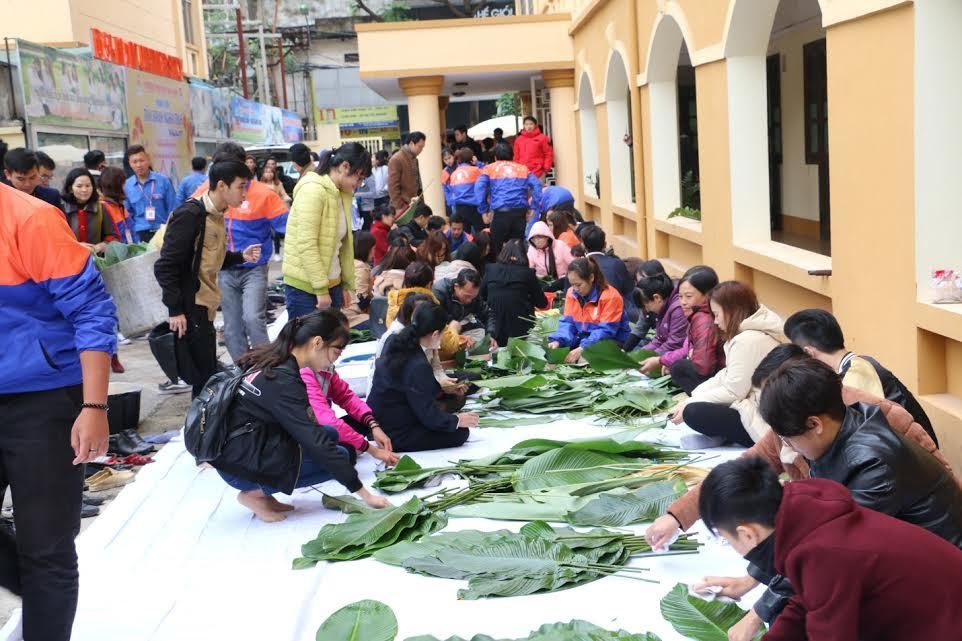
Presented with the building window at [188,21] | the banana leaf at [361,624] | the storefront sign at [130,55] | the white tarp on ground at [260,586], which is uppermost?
the building window at [188,21]

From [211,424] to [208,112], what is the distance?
2187cm

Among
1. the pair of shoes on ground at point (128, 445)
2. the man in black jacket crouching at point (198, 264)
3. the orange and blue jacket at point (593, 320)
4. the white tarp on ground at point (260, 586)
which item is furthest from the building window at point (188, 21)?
the white tarp on ground at point (260, 586)

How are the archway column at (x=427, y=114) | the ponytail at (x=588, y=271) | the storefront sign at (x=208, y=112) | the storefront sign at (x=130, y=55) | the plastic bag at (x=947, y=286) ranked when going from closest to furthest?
1. the plastic bag at (x=947, y=286)
2. the ponytail at (x=588, y=271)
3. the archway column at (x=427, y=114)
4. the storefront sign at (x=130, y=55)
5. the storefront sign at (x=208, y=112)

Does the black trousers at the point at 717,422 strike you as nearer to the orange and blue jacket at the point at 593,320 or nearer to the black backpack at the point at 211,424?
the black backpack at the point at 211,424

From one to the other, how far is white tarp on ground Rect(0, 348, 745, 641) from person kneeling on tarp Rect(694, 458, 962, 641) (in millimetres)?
1231

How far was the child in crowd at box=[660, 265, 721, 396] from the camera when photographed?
657cm

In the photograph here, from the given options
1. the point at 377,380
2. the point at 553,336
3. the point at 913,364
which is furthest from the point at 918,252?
the point at 553,336

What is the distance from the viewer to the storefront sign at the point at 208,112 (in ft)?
80.6

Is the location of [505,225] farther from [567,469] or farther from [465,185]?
[567,469]

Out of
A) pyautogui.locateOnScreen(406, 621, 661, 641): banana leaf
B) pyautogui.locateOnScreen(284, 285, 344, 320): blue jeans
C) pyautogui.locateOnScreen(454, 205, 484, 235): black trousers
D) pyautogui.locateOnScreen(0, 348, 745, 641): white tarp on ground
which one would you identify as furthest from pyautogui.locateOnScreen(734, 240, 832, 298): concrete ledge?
pyautogui.locateOnScreen(454, 205, 484, 235): black trousers

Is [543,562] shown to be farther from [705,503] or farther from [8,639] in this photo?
[8,639]

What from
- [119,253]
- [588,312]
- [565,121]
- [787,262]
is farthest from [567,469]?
[565,121]

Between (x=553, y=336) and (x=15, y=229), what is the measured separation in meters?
5.46

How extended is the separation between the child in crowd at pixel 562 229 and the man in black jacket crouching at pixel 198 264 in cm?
473
